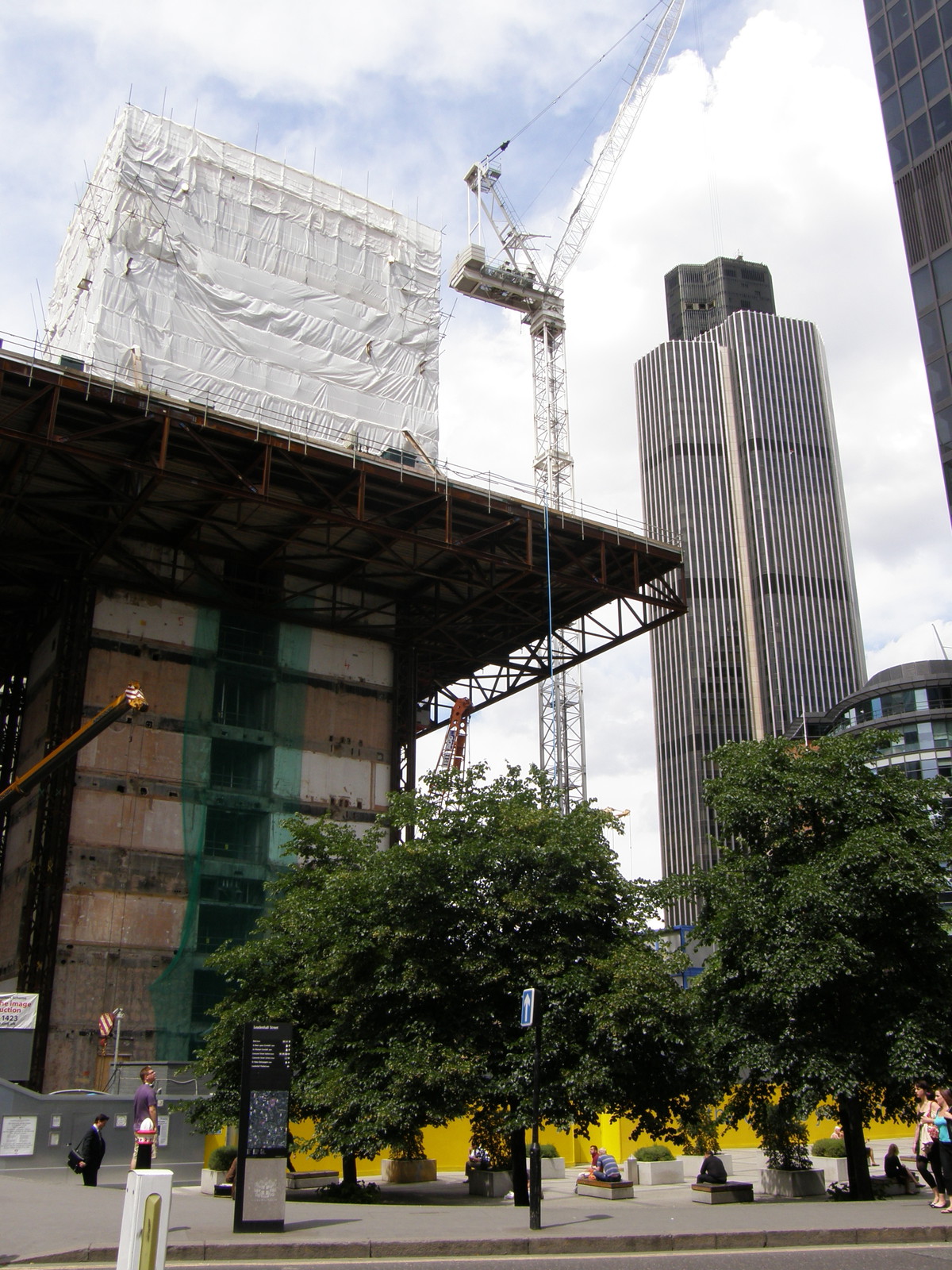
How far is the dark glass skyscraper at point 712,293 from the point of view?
169 meters

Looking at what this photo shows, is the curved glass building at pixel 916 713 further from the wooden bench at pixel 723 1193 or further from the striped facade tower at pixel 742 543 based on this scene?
the wooden bench at pixel 723 1193

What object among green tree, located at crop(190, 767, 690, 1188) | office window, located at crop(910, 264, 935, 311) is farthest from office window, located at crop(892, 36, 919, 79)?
green tree, located at crop(190, 767, 690, 1188)

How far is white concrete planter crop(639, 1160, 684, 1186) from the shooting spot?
101 feet

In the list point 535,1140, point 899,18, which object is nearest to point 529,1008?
point 535,1140

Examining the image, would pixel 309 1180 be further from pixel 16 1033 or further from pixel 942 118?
pixel 942 118

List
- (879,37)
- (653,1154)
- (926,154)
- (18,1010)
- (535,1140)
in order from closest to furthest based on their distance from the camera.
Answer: (535,1140) → (653,1154) → (18,1010) → (926,154) → (879,37)

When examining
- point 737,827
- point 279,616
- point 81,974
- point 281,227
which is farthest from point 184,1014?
point 281,227

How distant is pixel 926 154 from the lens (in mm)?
40062

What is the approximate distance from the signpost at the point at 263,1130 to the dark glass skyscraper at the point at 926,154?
29.8 m

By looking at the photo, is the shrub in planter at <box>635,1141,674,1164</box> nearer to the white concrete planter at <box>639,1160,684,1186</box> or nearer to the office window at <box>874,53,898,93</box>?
the white concrete planter at <box>639,1160,684,1186</box>

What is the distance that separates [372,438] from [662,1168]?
104ft

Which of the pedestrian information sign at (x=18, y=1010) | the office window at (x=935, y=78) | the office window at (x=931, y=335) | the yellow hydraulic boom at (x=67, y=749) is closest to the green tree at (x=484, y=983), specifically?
the pedestrian information sign at (x=18, y=1010)

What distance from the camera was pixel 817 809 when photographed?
21891 millimetres

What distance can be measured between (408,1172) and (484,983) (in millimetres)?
12698
